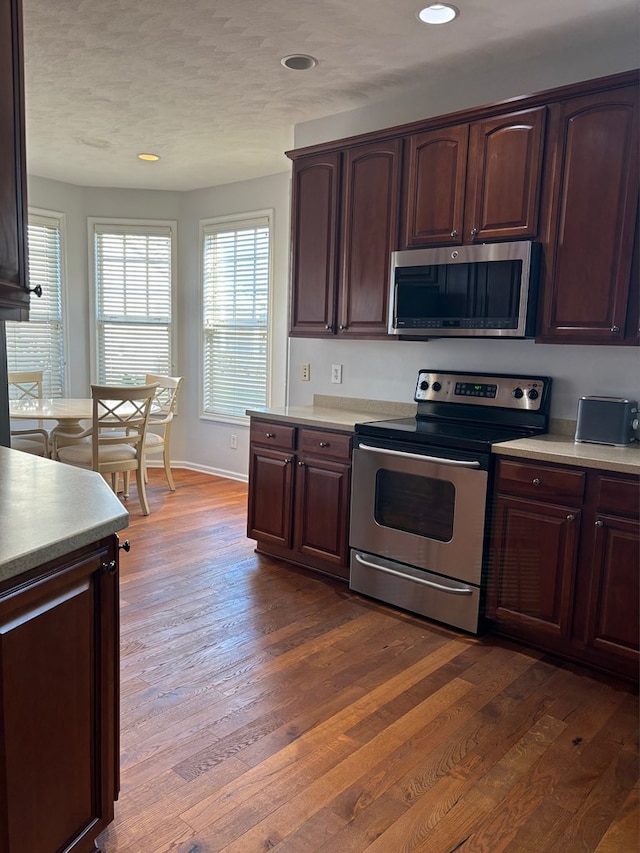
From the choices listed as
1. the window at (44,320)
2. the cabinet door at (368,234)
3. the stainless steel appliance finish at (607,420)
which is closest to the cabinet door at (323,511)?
the cabinet door at (368,234)

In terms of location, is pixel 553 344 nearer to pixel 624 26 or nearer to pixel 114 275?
pixel 624 26

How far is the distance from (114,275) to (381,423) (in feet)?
12.9

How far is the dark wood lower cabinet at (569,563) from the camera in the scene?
2.35 metres

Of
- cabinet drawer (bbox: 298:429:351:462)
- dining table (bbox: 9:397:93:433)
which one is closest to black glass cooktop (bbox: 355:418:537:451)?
cabinet drawer (bbox: 298:429:351:462)

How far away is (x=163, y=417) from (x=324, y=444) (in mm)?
3119

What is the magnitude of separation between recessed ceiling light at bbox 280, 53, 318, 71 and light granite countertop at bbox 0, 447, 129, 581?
7.73ft

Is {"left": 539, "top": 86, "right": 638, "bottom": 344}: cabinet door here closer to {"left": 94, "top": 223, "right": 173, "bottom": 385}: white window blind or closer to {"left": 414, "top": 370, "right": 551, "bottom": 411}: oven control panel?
{"left": 414, "top": 370, "right": 551, "bottom": 411}: oven control panel

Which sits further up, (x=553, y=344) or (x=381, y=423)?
(x=553, y=344)

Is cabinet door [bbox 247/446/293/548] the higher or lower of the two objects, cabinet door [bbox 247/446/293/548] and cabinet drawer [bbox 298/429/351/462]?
the lower

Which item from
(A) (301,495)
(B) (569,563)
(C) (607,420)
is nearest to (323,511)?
(A) (301,495)

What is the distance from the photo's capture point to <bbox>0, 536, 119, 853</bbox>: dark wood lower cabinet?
1187mm

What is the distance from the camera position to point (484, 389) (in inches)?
126

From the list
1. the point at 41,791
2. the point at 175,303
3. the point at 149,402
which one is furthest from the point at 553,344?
the point at 175,303

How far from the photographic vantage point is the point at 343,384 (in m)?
3.95
